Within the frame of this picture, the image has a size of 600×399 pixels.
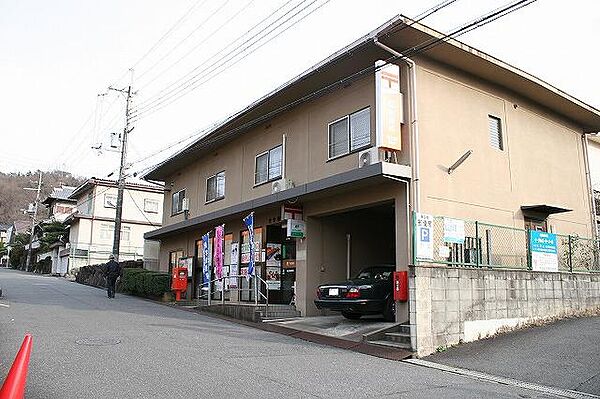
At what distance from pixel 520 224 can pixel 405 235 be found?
4.61 m

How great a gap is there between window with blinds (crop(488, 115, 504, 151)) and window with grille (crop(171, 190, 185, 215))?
14298 mm

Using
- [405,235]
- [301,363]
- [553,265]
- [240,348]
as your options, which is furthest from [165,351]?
[553,265]

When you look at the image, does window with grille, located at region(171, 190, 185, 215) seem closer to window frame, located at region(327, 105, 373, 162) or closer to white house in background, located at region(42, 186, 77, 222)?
window frame, located at region(327, 105, 373, 162)

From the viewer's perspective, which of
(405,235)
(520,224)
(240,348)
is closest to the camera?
(240,348)

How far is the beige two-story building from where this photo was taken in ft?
38.6

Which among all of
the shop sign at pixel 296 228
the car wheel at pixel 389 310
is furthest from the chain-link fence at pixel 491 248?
the shop sign at pixel 296 228

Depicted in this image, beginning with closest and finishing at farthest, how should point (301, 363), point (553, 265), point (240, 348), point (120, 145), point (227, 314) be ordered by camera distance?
point (301, 363) < point (240, 348) < point (553, 265) < point (227, 314) < point (120, 145)

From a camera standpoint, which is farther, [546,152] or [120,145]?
[120,145]

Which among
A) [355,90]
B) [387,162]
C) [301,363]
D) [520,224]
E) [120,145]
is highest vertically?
[120,145]

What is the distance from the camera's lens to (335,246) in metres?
14.9

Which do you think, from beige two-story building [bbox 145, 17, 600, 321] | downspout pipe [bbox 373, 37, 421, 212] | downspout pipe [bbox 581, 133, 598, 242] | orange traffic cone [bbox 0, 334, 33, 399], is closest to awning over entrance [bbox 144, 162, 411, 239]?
beige two-story building [bbox 145, 17, 600, 321]

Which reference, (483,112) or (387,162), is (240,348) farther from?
(483,112)

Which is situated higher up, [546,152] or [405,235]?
[546,152]

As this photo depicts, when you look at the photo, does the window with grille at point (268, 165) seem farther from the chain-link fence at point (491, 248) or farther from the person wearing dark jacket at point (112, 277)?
the person wearing dark jacket at point (112, 277)
